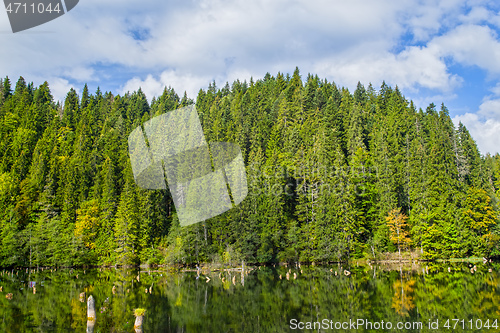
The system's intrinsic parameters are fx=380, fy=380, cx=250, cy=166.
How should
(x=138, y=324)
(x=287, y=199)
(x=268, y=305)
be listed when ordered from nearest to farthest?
(x=138, y=324), (x=268, y=305), (x=287, y=199)

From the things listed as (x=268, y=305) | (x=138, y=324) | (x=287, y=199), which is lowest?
(x=268, y=305)

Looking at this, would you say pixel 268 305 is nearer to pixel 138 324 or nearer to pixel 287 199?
pixel 138 324

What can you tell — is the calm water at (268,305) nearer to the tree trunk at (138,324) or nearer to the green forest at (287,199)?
the tree trunk at (138,324)

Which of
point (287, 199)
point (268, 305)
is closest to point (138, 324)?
point (268, 305)

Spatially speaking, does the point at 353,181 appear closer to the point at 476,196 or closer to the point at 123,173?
the point at 476,196

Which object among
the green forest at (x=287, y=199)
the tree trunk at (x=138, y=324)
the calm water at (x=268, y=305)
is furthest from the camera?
the green forest at (x=287, y=199)

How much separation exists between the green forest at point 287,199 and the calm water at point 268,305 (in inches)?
750

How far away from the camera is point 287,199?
57.8 m

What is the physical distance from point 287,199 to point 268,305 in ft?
120

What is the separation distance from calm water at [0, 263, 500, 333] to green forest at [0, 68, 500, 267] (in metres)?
19.1

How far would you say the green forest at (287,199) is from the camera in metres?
49.8

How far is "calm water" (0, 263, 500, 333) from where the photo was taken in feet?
54.5

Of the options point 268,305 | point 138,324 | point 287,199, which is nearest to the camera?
point 138,324

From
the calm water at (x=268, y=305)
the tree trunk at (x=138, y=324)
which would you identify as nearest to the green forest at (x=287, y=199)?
the calm water at (x=268, y=305)
